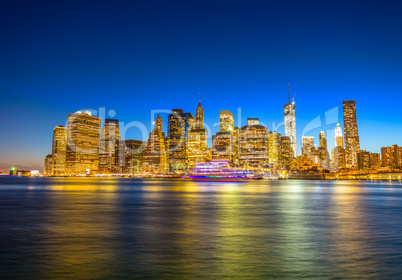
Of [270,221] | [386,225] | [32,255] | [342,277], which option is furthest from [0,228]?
[386,225]

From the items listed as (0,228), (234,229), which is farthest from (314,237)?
(0,228)

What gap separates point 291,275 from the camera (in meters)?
13.4

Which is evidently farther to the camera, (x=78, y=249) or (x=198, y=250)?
(x=198, y=250)

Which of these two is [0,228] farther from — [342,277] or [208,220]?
[342,277]

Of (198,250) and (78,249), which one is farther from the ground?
(78,249)

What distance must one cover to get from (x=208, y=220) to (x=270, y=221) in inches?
213

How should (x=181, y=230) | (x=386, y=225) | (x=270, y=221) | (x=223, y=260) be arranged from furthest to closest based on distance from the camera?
1. (x=270, y=221)
2. (x=386, y=225)
3. (x=181, y=230)
4. (x=223, y=260)

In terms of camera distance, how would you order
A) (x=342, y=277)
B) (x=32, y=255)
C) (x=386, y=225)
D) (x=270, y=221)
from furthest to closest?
1. (x=270, y=221)
2. (x=386, y=225)
3. (x=32, y=255)
4. (x=342, y=277)

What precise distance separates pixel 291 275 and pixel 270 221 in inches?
708

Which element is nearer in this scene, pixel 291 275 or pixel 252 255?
pixel 291 275

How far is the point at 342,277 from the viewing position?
13070mm

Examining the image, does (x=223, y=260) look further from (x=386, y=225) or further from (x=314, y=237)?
(x=386, y=225)

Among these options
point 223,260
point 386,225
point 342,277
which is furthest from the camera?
point 386,225


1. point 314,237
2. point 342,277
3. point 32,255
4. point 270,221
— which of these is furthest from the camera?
point 270,221
